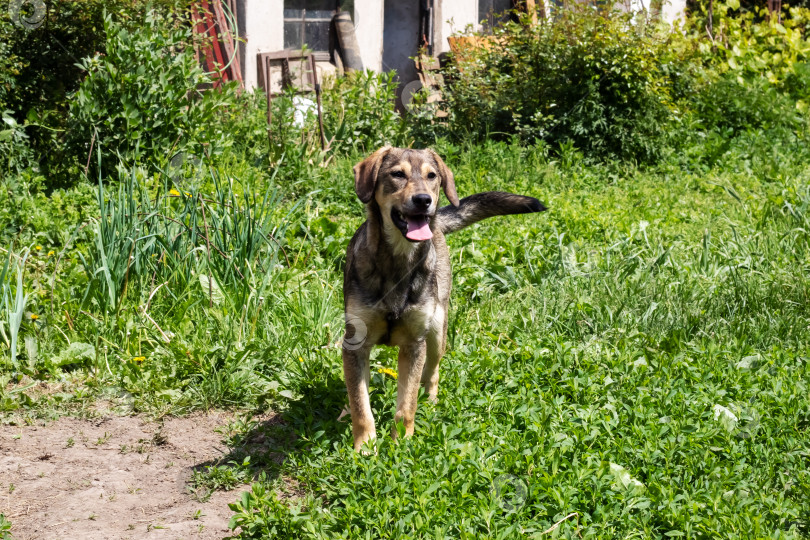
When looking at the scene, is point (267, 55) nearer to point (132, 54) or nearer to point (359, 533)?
point (132, 54)

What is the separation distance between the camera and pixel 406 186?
387 centimetres

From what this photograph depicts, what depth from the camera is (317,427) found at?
13.2ft

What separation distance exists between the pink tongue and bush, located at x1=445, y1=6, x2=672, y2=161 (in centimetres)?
559

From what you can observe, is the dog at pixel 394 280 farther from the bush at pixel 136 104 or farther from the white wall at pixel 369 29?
the white wall at pixel 369 29

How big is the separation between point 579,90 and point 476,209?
218 inches

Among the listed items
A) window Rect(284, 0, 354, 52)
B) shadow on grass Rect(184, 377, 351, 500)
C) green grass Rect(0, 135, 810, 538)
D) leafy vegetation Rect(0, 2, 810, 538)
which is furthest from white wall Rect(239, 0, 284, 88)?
shadow on grass Rect(184, 377, 351, 500)

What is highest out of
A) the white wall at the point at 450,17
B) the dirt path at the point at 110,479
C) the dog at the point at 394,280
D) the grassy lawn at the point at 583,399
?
the white wall at the point at 450,17

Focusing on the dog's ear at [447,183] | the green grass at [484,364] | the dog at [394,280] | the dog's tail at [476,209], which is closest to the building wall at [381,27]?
the green grass at [484,364]

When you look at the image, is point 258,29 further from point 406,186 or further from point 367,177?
point 406,186

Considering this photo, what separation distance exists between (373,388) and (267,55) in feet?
20.6

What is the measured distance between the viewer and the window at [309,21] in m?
11.3

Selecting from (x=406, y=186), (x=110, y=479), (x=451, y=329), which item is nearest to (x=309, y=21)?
(x=451, y=329)

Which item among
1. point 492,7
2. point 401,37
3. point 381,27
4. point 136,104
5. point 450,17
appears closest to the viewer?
point 136,104

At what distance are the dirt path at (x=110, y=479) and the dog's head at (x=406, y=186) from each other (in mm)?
1359
